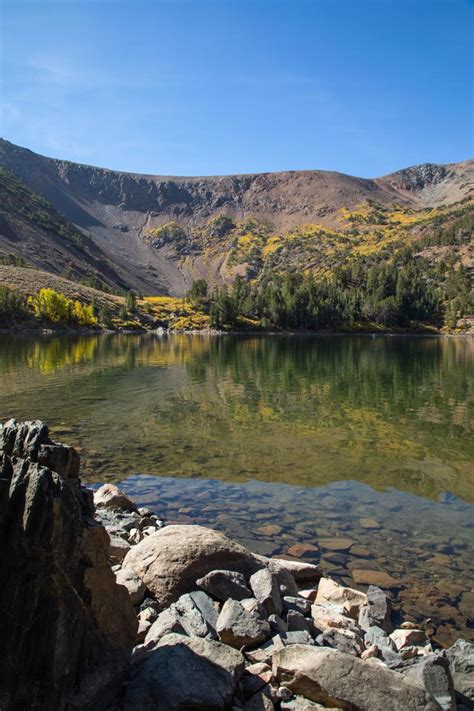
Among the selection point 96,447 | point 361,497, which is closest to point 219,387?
point 96,447

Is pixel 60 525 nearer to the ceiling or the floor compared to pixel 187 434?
nearer to the ceiling

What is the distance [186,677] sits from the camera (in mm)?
7016

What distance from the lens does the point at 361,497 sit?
1956cm

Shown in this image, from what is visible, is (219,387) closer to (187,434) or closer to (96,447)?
(187,434)

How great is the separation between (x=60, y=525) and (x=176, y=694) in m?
2.77

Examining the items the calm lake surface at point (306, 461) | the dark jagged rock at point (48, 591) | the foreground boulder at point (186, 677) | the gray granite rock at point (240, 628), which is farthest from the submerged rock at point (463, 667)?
the dark jagged rock at point (48, 591)

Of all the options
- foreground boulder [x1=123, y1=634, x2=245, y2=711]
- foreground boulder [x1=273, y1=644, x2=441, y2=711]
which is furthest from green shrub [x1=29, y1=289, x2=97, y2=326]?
foreground boulder [x1=273, y1=644, x2=441, y2=711]

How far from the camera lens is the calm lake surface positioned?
1452cm

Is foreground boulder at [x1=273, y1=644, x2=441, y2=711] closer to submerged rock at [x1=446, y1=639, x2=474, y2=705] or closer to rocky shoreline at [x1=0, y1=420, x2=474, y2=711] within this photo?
rocky shoreline at [x1=0, y1=420, x2=474, y2=711]

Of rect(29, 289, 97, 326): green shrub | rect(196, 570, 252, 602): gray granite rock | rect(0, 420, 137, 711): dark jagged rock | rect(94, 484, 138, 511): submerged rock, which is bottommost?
rect(94, 484, 138, 511): submerged rock

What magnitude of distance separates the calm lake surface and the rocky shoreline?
3.55 m

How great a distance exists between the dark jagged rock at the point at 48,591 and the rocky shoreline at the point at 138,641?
1 cm

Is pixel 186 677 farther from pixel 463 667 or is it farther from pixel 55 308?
pixel 55 308

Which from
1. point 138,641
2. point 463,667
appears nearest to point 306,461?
point 463,667
